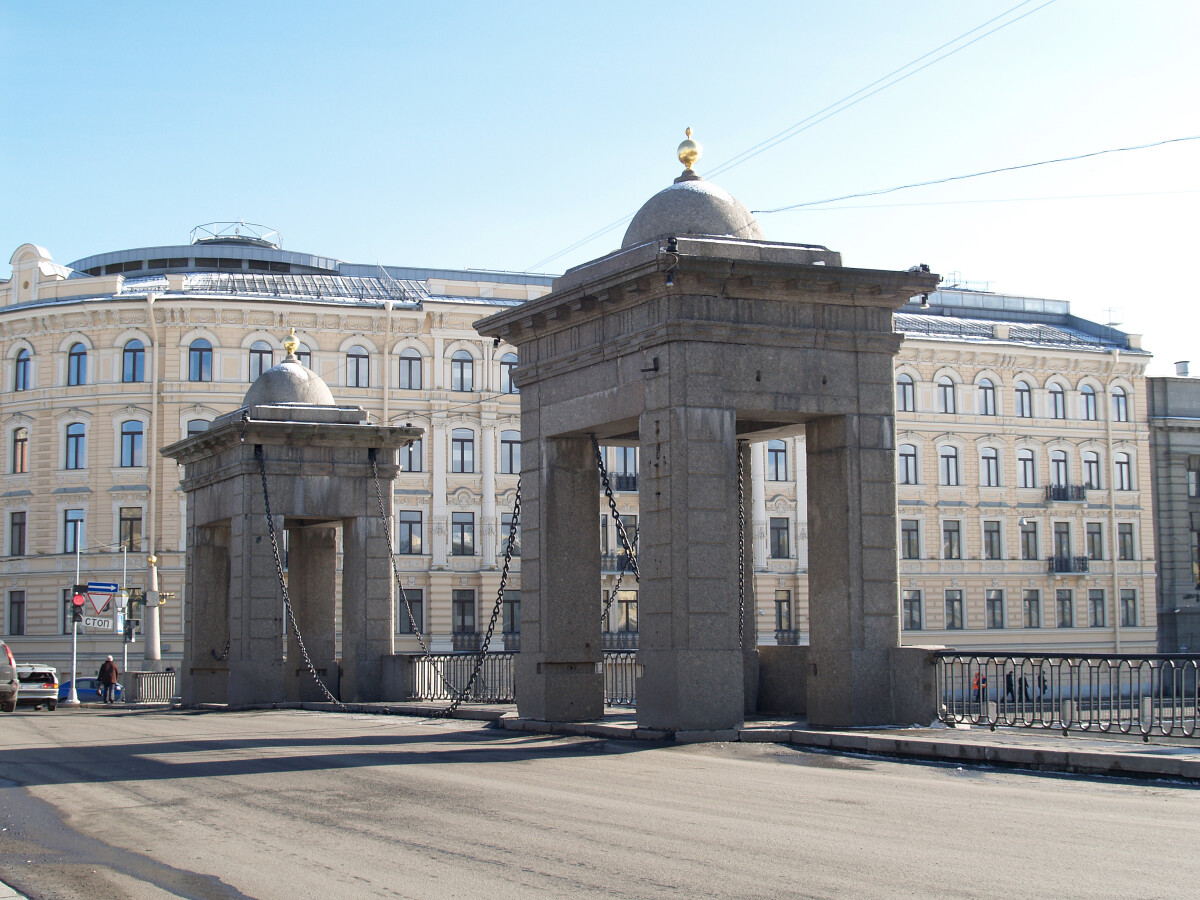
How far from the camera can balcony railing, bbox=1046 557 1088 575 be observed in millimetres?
65688

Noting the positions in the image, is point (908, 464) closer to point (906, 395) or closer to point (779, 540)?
point (906, 395)

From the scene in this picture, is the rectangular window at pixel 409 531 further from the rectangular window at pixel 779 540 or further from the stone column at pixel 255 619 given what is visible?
the stone column at pixel 255 619

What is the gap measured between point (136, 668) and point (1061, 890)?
51.3 metres

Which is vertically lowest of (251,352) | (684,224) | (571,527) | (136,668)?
(136,668)

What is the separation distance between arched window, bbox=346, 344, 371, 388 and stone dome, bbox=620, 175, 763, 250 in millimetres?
39181

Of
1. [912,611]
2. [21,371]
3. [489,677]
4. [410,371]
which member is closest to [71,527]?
[21,371]

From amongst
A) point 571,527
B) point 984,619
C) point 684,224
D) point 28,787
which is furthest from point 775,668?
point 984,619

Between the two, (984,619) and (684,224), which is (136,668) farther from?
(684,224)

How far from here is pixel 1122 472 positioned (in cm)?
6775

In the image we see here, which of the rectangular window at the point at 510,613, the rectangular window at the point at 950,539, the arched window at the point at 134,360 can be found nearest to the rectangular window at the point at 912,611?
the rectangular window at the point at 950,539

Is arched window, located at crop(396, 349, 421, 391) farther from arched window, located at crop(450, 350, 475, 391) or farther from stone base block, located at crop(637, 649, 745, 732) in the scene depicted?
stone base block, located at crop(637, 649, 745, 732)

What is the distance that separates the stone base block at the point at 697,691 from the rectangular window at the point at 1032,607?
51.6 metres

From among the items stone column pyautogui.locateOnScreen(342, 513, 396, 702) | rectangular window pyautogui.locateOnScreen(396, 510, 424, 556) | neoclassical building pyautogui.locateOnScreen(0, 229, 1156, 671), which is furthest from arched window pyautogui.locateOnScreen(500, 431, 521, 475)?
stone column pyautogui.locateOnScreen(342, 513, 396, 702)

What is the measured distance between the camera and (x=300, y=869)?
337 inches
